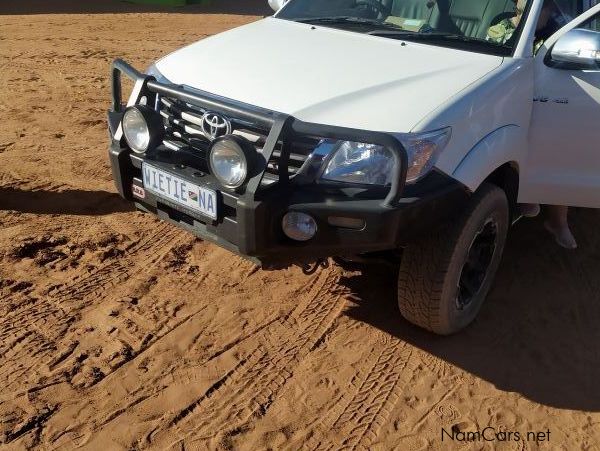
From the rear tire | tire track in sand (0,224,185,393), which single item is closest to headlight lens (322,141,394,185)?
the rear tire

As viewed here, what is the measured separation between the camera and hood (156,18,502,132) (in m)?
3.12

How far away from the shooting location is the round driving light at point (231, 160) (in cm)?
295

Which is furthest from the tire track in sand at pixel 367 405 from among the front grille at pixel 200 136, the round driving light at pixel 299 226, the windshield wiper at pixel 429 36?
the windshield wiper at pixel 429 36

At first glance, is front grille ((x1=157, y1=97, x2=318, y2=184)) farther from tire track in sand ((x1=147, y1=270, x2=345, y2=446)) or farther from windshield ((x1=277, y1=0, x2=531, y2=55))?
windshield ((x1=277, y1=0, x2=531, y2=55))

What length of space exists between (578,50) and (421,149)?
1.17 meters

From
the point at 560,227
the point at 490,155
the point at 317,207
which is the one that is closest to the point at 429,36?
the point at 490,155

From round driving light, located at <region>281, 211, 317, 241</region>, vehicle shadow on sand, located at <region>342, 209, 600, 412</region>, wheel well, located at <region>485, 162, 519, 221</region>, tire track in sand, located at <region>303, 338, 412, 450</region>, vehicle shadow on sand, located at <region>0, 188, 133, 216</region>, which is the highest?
round driving light, located at <region>281, 211, 317, 241</region>

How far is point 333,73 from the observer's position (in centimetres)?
341

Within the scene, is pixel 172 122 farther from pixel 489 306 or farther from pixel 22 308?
pixel 489 306

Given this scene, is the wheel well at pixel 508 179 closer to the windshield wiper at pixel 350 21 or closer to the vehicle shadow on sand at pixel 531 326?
the vehicle shadow on sand at pixel 531 326

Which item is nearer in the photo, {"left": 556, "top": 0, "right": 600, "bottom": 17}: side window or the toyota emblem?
the toyota emblem

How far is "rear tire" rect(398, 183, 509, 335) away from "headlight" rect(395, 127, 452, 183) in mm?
380

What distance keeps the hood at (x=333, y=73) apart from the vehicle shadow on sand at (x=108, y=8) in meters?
9.33

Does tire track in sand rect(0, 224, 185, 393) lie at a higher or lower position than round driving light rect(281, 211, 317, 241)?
lower
